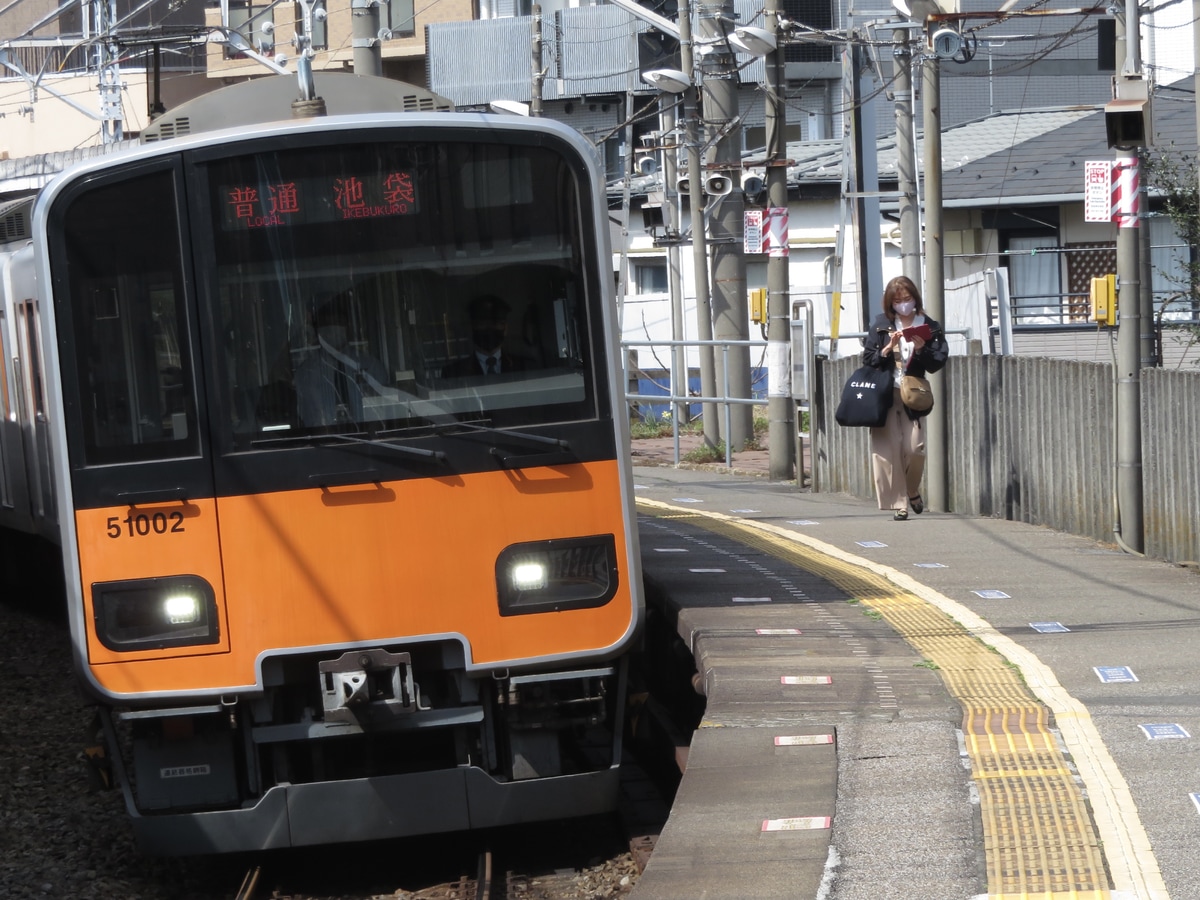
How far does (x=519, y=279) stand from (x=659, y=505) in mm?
7342

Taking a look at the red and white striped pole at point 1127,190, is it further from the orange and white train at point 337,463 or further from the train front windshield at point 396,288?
the train front windshield at point 396,288

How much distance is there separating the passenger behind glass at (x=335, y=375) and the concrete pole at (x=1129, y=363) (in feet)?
16.5

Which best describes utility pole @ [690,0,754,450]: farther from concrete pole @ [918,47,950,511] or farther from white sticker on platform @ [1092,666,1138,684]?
white sticker on platform @ [1092,666,1138,684]

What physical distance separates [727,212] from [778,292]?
2696 millimetres

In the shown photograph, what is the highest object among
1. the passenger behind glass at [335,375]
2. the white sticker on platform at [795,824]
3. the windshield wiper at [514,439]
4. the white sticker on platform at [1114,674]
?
the passenger behind glass at [335,375]

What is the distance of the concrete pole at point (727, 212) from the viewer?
56.7 ft

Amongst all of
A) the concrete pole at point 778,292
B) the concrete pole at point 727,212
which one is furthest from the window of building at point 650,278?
the concrete pole at point 778,292

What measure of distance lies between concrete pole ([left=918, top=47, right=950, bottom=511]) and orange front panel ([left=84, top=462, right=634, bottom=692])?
6.83 m

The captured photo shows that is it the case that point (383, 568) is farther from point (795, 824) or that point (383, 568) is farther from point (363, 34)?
point (363, 34)

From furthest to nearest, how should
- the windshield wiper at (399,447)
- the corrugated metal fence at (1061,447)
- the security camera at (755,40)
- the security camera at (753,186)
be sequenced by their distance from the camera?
the security camera at (753,186)
the security camera at (755,40)
the corrugated metal fence at (1061,447)
the windshield wiper at (399,447)

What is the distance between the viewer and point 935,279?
12531 millimetres

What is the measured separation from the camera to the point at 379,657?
5973mm

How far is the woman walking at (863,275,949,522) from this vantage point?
10.0m

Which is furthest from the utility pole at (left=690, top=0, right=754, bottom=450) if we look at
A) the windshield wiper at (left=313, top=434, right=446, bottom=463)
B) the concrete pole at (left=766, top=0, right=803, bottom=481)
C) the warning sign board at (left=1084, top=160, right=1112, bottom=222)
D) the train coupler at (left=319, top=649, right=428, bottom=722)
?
the train coupler at (left=319, top=649, right=428, bottom=722)
